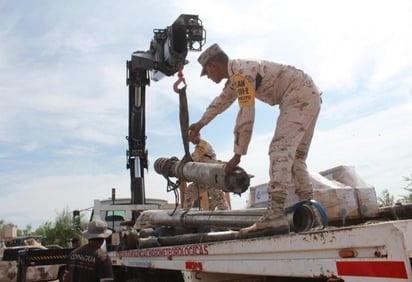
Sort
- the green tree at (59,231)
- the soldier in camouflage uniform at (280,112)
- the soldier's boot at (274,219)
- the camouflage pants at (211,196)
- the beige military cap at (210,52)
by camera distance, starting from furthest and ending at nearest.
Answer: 1. the green tree at (59,231)
2. the camouflage pants at (211,196)
3. the beige military cap at (210,52)
4. the soldier in camouflage uniform at (280,112)
5. the soldier's boot at (274,219)

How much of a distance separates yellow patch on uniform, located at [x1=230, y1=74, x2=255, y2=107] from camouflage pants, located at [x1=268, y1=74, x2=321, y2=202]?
35 centimetres

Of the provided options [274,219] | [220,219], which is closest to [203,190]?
[220,219]

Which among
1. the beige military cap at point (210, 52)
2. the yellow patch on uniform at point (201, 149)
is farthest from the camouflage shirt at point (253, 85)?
the yellow patch on uniform at point (201, 149)

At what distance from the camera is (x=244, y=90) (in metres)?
3.75

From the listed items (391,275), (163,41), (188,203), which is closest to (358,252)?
(391,275)

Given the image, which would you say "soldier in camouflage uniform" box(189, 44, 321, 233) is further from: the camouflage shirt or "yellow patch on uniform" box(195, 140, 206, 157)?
"yellow patch on uniform" box(195, 140, 206, 157)

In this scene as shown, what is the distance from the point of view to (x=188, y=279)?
3732 millimetres

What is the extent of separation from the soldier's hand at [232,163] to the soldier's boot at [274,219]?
0.44 m

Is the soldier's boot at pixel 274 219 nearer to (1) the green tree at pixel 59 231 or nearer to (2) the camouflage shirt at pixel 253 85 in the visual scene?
(2) the camouflage shirt at pixel 253 85

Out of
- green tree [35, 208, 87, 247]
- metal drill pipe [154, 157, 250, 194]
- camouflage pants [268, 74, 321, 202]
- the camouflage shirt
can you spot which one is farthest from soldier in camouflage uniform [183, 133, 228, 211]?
green tree [35, 208, 87, 247]

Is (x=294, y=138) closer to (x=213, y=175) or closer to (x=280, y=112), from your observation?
(x=280, y=112)

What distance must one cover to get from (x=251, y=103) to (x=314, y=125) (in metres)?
0.80

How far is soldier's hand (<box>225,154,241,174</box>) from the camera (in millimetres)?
3792

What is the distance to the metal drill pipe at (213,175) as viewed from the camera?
4.01 metres
